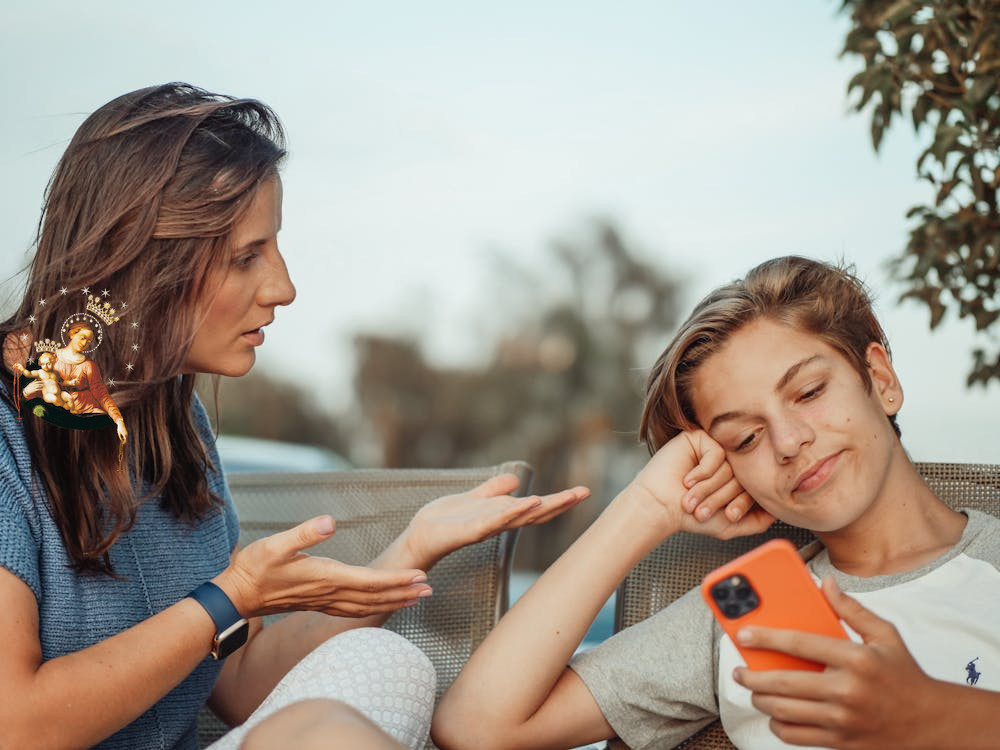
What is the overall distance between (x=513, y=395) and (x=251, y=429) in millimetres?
4538

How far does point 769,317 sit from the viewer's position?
198 centimetres

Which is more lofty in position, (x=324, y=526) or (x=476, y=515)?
(x=324, y=526)

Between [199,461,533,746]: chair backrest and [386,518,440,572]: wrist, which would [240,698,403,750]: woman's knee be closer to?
[386,518,440,572]: wrist

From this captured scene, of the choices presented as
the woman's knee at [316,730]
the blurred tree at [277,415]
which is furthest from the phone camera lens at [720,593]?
the blurred tree at [277,415]

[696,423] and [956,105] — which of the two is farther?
[956,105]

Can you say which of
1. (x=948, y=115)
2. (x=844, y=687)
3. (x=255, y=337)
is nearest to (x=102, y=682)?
(x=255, y=337)

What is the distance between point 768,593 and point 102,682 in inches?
39.2

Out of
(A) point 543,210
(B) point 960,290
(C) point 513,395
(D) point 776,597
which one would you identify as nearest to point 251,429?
(C) point 513,395

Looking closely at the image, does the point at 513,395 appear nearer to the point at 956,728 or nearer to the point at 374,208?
the point at 374,208

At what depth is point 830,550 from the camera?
1967mm

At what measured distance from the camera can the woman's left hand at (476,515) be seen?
198cm

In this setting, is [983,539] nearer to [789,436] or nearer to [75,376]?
[789,436]

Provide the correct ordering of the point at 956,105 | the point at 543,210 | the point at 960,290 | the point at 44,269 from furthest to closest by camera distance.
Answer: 1. the point at 543,210
2. the point at 960,290
3. the point at 956,105
4. the point at 44,269

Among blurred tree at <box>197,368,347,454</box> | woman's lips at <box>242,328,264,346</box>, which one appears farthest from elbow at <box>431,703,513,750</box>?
blurred tree at <box>197,368,347,454</box>
